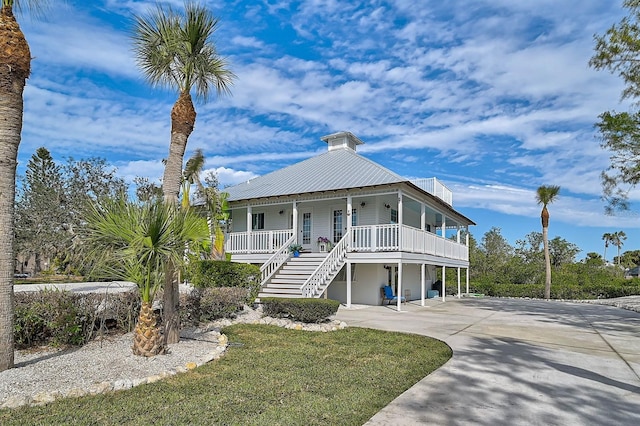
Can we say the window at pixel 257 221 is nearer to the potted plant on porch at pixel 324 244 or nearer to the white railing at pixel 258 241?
the white railing at pixel 258 241

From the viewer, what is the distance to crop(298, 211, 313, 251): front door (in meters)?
19.0

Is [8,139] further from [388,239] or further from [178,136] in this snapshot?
[388,239]

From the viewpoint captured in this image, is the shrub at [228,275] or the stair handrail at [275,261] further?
the stair handrail at [275,261]

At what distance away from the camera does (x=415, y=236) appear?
52.9ft

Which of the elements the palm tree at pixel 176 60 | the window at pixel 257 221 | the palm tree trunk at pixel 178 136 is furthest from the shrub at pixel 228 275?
the window at pixel 257 221

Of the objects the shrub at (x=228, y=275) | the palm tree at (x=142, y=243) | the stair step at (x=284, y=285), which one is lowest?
the stair step at (x=284, y=285)

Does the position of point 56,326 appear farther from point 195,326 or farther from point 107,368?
point 195,326

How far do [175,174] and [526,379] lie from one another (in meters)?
6.84

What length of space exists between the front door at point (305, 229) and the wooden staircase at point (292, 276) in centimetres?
200

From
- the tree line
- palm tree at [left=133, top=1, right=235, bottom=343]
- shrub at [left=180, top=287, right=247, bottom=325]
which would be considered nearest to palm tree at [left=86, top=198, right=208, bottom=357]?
palm tree at [left=133, top=1, right=235, bottom=343]

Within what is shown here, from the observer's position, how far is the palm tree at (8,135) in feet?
17.4

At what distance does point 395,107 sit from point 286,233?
7897mm

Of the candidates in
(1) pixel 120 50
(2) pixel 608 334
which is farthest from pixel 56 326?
(2) pixel 608 334

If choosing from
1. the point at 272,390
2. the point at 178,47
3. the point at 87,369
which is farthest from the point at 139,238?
the point at 178,47
